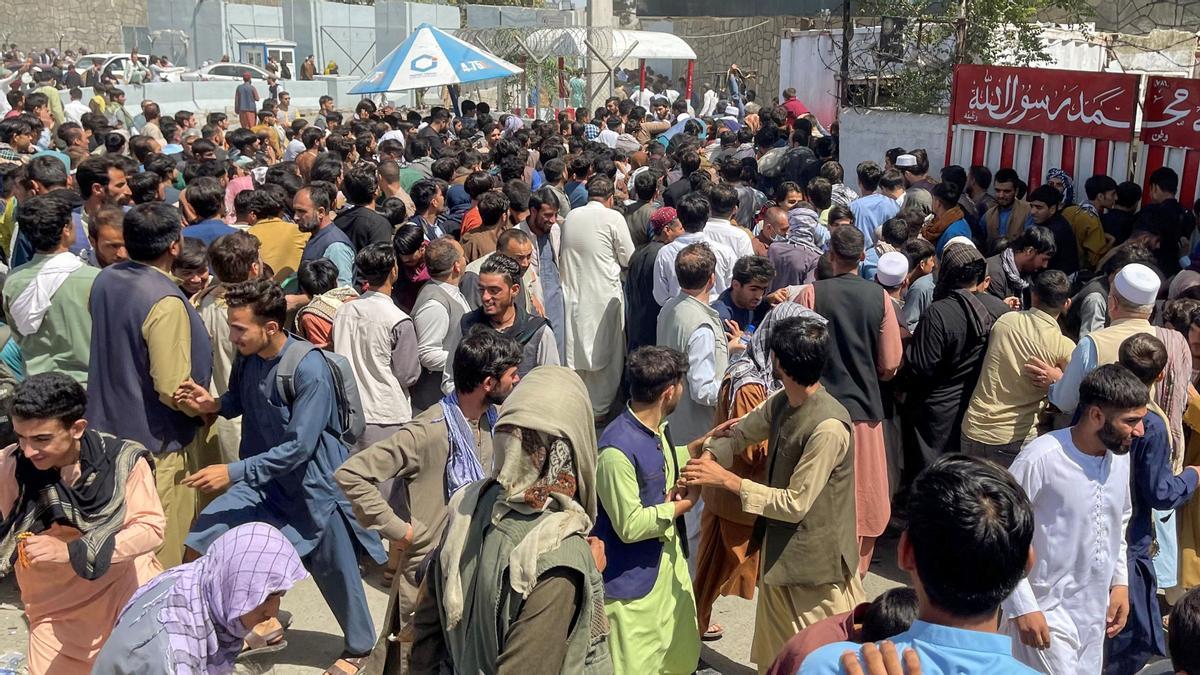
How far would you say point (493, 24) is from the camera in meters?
34.3

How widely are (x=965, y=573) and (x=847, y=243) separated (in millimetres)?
3038

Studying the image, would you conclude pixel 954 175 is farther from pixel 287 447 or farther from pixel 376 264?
pixel 287 447

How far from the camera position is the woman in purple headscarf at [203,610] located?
2670 millimetres

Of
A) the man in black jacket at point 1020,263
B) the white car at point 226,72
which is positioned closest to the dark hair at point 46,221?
the man in black jacket at point 1020,263

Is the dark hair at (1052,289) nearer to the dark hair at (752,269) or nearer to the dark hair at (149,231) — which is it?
the dark hair at (752,269)

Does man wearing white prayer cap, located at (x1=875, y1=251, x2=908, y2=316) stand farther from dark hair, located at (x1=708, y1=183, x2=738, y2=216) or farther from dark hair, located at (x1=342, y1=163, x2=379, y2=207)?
dark hair, located at (x1=342, y1=163, x2=379, y2=207)

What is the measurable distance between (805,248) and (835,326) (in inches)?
67.3

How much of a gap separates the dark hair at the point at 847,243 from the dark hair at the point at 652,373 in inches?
61.6

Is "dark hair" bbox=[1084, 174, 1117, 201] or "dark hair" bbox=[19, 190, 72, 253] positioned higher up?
"dark hair" bbox=[19, 190, 72, 253]

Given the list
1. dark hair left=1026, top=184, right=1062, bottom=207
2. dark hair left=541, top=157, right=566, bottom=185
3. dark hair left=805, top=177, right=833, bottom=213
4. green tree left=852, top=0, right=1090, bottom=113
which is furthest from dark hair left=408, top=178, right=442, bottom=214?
green tree left=852, top=0, right=1090, bottom=113

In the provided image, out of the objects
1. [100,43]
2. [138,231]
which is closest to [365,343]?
[138,231]

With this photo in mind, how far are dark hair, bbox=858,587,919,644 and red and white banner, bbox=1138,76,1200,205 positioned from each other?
20.5 ft

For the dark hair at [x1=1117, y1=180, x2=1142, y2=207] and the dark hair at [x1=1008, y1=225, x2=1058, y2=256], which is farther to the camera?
the dark hair at [x1=1117, y1=180, x2=1142, y2=207]

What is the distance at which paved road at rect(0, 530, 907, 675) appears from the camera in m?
4.75
